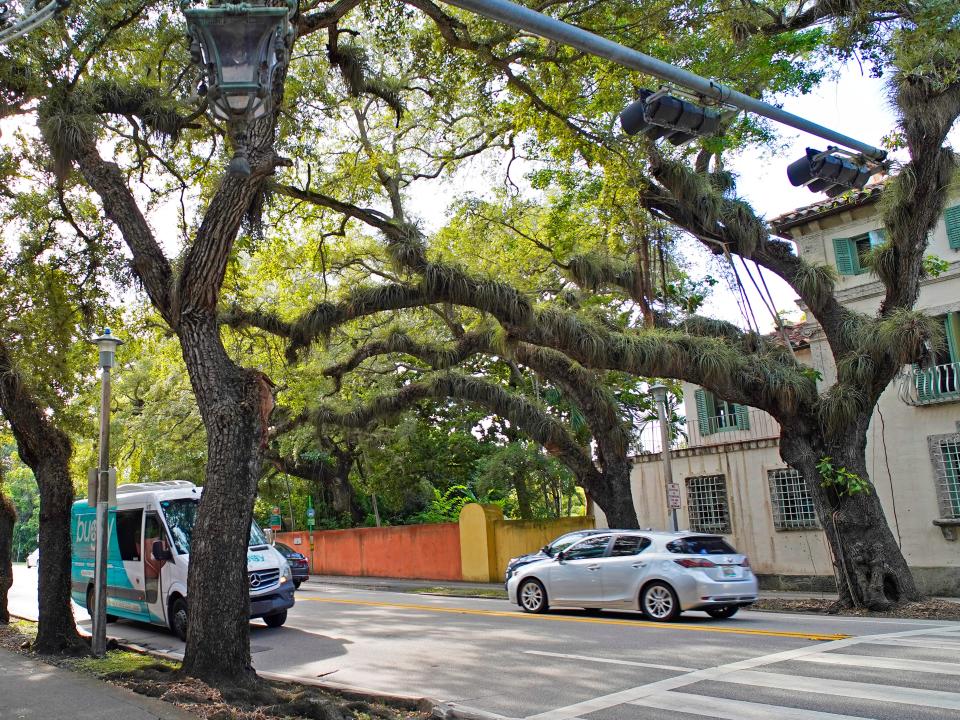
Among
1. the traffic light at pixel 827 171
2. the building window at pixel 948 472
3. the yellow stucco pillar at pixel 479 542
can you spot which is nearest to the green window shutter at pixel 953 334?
the building window at pixel 948 472

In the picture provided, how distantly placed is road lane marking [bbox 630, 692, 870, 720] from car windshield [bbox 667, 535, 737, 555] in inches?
228

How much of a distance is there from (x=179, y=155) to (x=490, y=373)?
16055 mm

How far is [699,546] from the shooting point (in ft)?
43.7

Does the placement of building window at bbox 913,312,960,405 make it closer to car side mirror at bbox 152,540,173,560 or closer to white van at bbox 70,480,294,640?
white van at bbox 70,480,294,640

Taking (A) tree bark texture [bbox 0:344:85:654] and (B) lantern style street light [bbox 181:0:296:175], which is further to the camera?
(A) tree bark texture [bbox 0:344:85:654]

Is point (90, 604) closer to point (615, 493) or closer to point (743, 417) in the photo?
point (615, 493)

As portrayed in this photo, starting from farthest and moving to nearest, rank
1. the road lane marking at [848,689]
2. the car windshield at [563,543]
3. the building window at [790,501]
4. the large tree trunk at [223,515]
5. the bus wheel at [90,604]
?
the building window at [790,501], the car windshield at [563,543], the bus wheel at [90,604], the large tree trunk at [223,515], the road lane marking at [848,689]

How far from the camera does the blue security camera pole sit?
19.1 ft

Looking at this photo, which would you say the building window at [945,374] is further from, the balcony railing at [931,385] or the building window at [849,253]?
the building window at [849,253]

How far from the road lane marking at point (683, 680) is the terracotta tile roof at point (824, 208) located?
1167cm

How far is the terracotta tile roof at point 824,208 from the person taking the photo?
1959 centimetres

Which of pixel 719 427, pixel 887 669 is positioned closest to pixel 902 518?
pixel 719 427

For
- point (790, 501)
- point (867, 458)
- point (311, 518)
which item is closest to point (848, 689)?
point (867, 458)

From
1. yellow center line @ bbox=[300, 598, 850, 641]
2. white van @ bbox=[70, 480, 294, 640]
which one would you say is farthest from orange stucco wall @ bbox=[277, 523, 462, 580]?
white van @ bbox=[70, 480, 294, 640]
